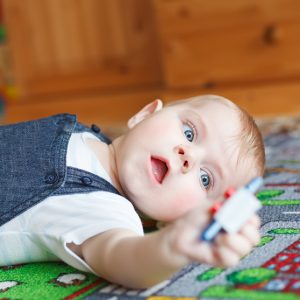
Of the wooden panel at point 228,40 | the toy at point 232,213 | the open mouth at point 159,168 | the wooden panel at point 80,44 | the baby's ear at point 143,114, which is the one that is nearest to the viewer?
the toy at point 232,213

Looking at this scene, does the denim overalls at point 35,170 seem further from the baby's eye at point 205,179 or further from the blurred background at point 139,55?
the blurred background at point 139,55

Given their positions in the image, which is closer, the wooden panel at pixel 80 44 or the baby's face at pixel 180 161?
the baby's face at pixel 180 161

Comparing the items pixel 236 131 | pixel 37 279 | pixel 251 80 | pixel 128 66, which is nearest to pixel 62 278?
pixel 37 279

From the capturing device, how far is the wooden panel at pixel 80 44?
230 cm

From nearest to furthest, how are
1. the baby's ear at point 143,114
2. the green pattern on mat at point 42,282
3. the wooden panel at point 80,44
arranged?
the green pattern on mat at point 42,282, the baby's ear at point 143,114, the wooden panel at point 80,44

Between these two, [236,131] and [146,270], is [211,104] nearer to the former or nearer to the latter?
[236,131]

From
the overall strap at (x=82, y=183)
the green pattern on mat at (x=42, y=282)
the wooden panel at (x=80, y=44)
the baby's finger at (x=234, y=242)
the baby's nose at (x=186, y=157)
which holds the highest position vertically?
the wooden panel at (x=80, y=44)

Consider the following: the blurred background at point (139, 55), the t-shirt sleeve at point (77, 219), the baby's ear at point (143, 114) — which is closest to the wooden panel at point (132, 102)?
the blurred background at point (139, 55)

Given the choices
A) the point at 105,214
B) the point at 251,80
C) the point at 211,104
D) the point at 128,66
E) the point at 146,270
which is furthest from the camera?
the point at 128,66

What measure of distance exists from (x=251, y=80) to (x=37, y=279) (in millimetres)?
1442

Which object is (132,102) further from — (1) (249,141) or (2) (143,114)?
(1) (249,141)

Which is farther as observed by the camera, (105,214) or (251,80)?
(251,80)

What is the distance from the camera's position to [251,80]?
208cm

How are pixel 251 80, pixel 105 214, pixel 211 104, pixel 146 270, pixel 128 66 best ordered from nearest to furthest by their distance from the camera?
pixel 146 270
pixel 105 214
pixel 211 104
pixel 251 80
pixel 128 66
